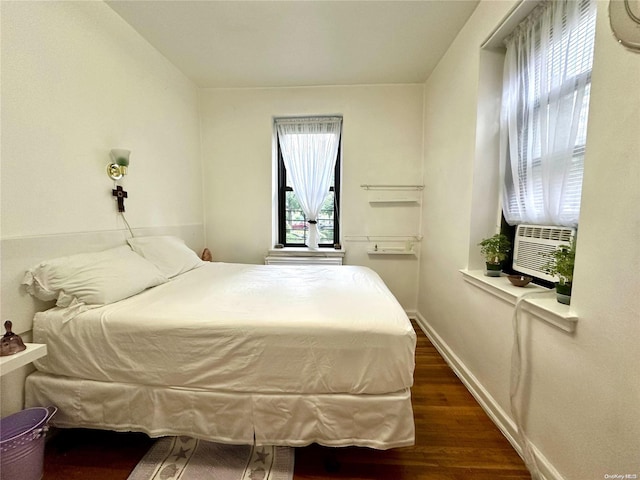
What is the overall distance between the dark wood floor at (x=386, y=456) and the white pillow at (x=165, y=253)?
0.97 meters

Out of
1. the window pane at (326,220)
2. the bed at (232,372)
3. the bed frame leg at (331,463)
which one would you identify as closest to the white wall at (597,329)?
the bed at (232,372)

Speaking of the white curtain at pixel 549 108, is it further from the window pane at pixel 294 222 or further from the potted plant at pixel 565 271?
the window pane at pixel 294 222

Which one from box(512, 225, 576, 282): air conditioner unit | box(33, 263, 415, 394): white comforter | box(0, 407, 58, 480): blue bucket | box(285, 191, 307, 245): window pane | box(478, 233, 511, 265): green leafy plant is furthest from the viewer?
box(285, 191, 307, 245): window pane

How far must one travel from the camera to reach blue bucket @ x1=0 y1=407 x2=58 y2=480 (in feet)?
3.13

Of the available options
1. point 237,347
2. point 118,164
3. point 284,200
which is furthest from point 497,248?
point 118,164

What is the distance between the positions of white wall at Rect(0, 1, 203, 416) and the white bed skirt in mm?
274

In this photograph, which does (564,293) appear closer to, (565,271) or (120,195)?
(565,271)

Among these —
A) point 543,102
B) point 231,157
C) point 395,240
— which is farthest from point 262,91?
point 543,102

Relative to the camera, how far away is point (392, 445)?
1074 millimetres

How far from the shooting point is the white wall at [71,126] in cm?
118

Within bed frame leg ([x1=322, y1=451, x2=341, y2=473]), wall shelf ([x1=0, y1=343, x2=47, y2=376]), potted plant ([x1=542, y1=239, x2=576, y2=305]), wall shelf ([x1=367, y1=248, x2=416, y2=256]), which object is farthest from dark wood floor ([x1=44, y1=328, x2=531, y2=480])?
wall shelf ([x1=367, y1=248, x2=416, y2=256])

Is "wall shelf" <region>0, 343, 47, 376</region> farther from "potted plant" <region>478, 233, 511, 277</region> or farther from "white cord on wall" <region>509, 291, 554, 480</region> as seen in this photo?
"potted plant" <region>478, 233, 511, 277</region>

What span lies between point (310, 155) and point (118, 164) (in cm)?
183

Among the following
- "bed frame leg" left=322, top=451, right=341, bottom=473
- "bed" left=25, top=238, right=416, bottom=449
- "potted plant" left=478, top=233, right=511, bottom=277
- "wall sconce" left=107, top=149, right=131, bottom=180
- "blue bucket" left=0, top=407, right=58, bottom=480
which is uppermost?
"wall sconce" left=107, top=149, right=131, bottom=180
